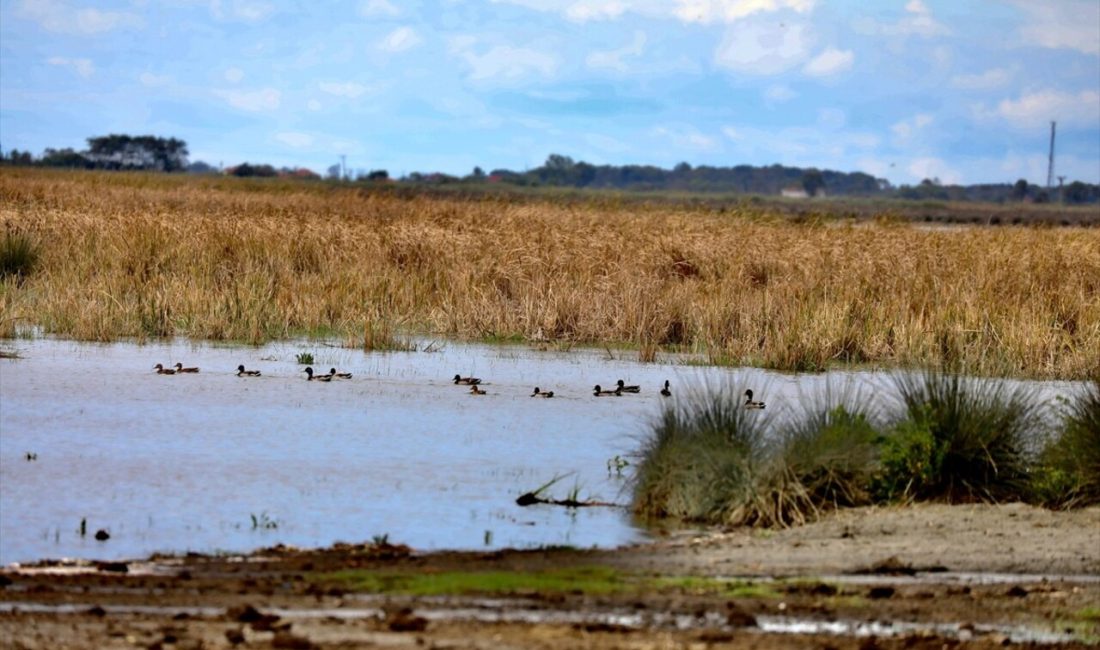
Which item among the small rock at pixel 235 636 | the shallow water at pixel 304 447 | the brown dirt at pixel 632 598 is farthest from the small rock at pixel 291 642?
the shallow water at pixel 304 447

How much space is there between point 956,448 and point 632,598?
4.30 m

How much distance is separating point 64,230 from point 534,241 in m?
8.15

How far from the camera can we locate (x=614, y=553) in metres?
8.95

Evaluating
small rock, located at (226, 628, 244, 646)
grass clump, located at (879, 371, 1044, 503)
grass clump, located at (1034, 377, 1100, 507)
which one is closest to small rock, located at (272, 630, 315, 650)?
small rock, located at (226, 628, 244, 646)

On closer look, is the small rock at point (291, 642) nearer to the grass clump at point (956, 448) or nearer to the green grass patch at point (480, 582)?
the green grass patch at point (480, 582)

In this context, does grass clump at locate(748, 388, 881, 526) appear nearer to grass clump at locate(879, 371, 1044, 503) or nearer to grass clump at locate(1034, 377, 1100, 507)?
grass clump at locate(879, 371, 1044, 503)

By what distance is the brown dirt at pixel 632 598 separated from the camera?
645 centimetres

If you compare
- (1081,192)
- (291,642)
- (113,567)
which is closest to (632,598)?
(291,642)

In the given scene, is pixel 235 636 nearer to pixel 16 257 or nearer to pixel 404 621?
pixel 404 621

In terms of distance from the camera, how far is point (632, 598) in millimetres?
7363

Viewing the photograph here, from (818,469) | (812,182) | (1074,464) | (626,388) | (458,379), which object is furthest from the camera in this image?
(812,182)

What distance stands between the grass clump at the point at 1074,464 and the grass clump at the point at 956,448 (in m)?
0.17

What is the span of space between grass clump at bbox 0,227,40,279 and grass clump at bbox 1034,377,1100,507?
18.0 metres

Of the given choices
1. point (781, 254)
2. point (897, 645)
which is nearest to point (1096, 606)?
point (897, 645)
